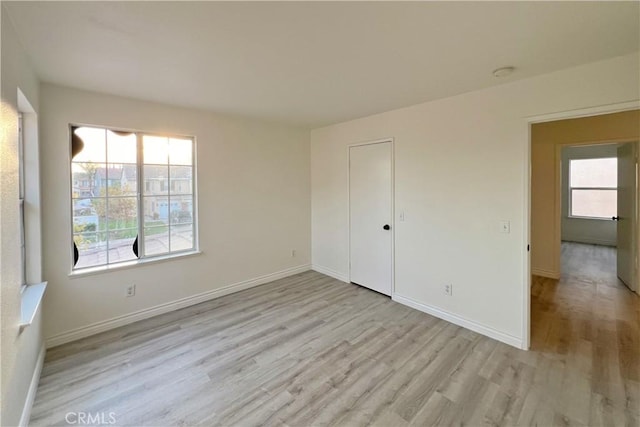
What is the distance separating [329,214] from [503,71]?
9.83 feet

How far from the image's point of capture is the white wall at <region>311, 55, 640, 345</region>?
2385 mm

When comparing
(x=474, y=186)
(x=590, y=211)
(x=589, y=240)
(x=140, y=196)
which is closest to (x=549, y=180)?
(x=474, y=186)

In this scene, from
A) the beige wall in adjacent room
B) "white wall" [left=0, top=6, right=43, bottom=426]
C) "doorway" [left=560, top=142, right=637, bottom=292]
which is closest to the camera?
"white wall" [left=0, top=6, right=43, bottom=426]

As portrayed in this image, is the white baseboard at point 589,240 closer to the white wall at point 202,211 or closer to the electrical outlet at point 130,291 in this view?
the white wall at point 202,211

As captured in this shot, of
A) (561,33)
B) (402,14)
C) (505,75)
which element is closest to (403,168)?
(505,75)

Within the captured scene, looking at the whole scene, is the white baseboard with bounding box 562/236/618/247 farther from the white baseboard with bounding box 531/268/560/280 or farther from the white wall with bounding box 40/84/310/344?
the white wall with bounding box 40/84/310/344

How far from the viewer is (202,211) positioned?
12.0 feet

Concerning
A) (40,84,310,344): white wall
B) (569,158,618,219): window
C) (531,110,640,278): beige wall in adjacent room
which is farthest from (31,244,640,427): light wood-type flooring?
(569,158,618,219): window

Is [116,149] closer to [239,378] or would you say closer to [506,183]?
[239,378]

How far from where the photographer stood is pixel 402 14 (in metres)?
1.58

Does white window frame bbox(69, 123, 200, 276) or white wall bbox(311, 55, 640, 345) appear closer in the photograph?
white wall bbox(311, 55, 640, 345)

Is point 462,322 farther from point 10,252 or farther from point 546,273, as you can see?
point 10,252

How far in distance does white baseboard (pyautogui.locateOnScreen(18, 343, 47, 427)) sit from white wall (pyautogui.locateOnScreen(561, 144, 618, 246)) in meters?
9.83

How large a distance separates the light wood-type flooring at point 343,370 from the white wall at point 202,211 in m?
0.33
